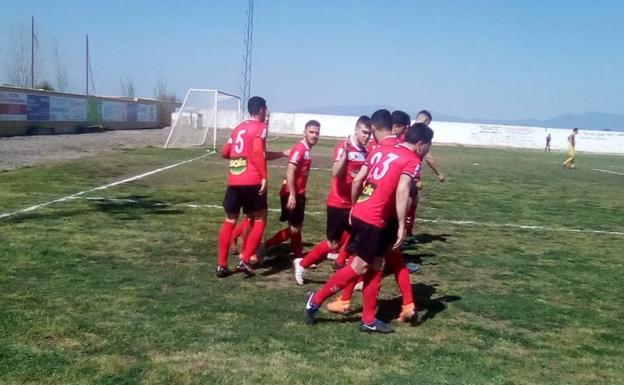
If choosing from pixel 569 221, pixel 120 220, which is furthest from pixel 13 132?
pixel 569 221

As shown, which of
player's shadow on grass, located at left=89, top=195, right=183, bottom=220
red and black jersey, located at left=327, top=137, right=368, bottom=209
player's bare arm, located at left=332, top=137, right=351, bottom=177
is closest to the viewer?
player's bare arm, located at left=332, top=137, right=351, bottom=177

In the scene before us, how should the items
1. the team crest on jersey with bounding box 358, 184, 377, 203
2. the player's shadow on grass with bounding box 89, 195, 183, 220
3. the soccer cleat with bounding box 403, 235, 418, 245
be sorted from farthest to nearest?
the player's shadow on grass with bounding box 89, 195, 183, 220 < the soccer cleat with bounding box 403, 235, 418, 245 < the team crest on jersey with bounding box 358, 184, 377, 203

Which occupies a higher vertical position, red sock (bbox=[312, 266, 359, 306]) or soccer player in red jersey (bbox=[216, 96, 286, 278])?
soccer player in red jersey (bbox=[216, 96, 286, 278])

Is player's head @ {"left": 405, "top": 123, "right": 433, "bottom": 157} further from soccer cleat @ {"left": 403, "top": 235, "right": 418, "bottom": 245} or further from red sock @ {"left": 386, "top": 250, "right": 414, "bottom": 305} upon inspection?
soccer cleat @ {"left": 403, "top": 235, "right": 418, "bottom": 245}

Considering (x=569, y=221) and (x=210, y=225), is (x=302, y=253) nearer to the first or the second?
(x=210, y=225)

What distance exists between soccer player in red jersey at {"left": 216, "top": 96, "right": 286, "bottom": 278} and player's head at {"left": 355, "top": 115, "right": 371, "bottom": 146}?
1.01 metres

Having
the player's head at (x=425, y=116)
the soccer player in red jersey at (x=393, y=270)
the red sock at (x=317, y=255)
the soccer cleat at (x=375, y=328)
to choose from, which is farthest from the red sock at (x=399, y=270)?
the player's head at (x=425, y=116)

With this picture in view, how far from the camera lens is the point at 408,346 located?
5.42 m

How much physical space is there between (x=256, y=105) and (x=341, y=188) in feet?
4.26

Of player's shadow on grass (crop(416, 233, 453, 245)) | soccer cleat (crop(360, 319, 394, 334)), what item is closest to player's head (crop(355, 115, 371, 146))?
soccer cleat (crop(360, 319, 394, 334))

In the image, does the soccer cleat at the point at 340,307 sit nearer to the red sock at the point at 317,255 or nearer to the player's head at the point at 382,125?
the red sock at the point at 317,255

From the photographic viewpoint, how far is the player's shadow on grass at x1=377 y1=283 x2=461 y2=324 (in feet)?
20.8

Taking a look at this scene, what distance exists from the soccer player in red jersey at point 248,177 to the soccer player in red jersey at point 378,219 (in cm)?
167

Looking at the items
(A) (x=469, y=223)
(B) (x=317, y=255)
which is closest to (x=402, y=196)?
(B) (x=317, y=255)
